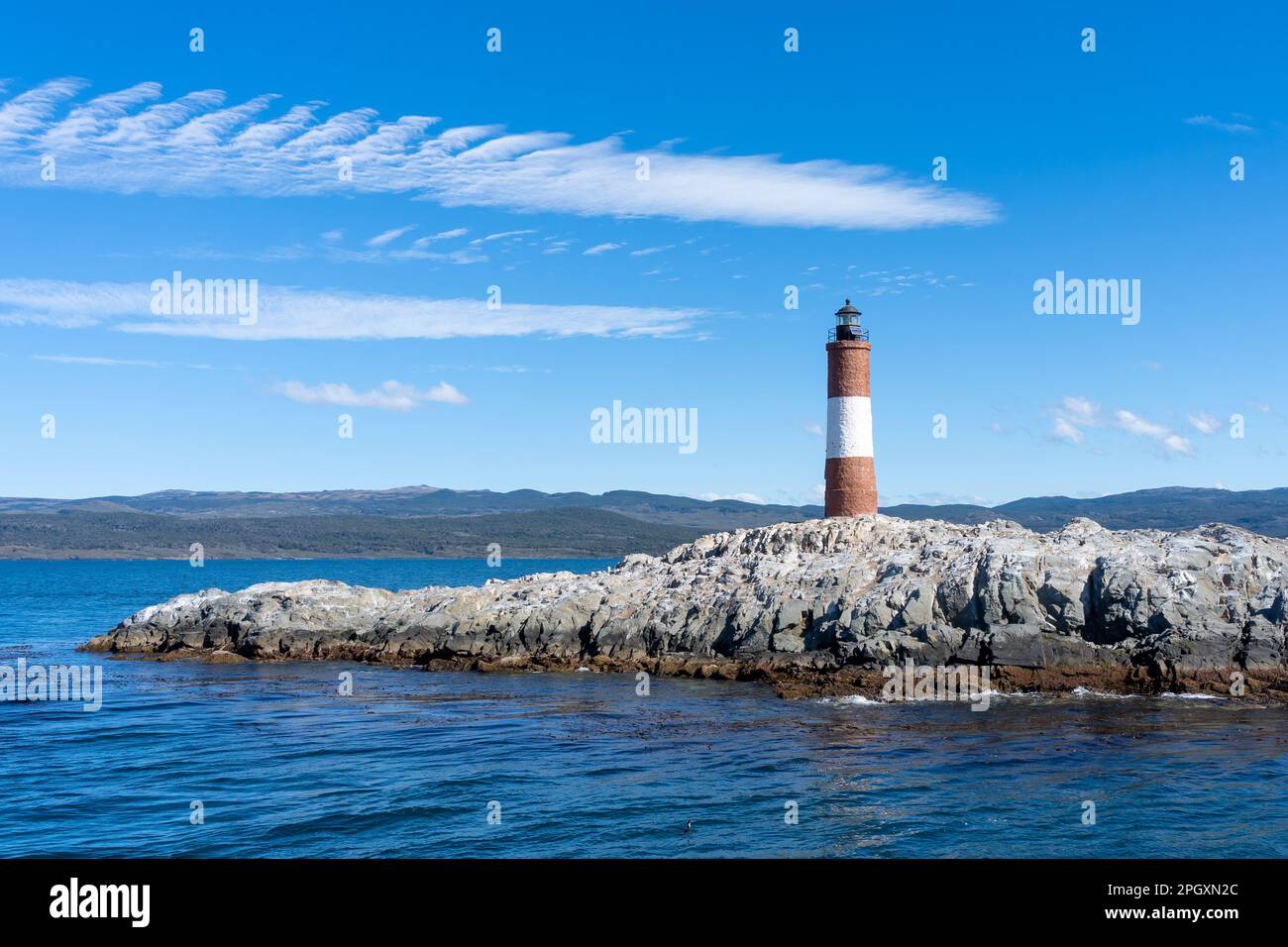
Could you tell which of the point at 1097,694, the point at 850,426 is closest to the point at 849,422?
the point at 850,426

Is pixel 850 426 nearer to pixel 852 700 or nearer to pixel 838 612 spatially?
pixel 838 612

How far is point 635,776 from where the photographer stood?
19781mm

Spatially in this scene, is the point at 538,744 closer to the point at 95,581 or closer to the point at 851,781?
the point at 851,781

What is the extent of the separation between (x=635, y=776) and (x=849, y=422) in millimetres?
25739

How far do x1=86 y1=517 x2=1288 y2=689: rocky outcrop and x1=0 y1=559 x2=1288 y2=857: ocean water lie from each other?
281 centimetres

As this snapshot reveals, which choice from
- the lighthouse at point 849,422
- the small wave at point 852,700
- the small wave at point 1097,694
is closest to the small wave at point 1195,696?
the small wave at point 1097,694

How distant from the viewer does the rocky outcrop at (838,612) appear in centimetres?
2942

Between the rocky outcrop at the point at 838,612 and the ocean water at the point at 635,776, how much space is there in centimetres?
281

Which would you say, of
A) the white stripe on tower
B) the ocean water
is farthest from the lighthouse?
the ocean water

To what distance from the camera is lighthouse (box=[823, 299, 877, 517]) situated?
42750 mm

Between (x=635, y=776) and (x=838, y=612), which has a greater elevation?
(x=838, y=612)

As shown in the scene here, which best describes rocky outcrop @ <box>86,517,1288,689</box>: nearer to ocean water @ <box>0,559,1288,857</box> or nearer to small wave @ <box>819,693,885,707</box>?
small wave @ <box>819,693,885,707</box>

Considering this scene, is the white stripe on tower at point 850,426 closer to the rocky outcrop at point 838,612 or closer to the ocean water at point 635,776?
the rocky outcrop at point 838,612
